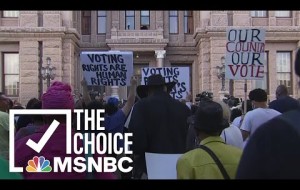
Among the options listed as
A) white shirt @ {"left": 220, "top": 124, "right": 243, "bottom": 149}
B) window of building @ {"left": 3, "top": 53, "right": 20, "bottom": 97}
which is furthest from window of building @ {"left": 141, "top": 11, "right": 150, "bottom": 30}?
white shirt @ {"left": 220, "top": 124, "right": 243, "bottom": 149}

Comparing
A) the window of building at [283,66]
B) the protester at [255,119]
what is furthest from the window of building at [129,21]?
the protester at [255,119]

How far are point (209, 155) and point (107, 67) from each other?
8778 mm

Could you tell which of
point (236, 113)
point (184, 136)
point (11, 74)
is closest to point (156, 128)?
point (184, 136)

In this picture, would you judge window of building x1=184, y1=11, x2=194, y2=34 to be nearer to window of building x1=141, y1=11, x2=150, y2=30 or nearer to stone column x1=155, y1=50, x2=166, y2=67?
window of building x1=141, y1=11, x2=150, y2=30

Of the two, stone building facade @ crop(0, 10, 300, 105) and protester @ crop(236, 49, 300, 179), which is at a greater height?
stone building facade @ crop(0, 10, 300, 105)

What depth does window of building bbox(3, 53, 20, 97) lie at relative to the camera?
30.0 m

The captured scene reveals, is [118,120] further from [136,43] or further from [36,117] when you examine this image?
[136,43]

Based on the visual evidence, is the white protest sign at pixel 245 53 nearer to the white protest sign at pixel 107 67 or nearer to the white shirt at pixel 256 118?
the white protest sign at pixel 107 67

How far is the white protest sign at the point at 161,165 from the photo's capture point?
5.74 metres

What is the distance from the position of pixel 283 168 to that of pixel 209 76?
27.9 meters

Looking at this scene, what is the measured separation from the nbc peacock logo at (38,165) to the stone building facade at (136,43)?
83.0 ft

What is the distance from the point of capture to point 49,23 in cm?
2905
